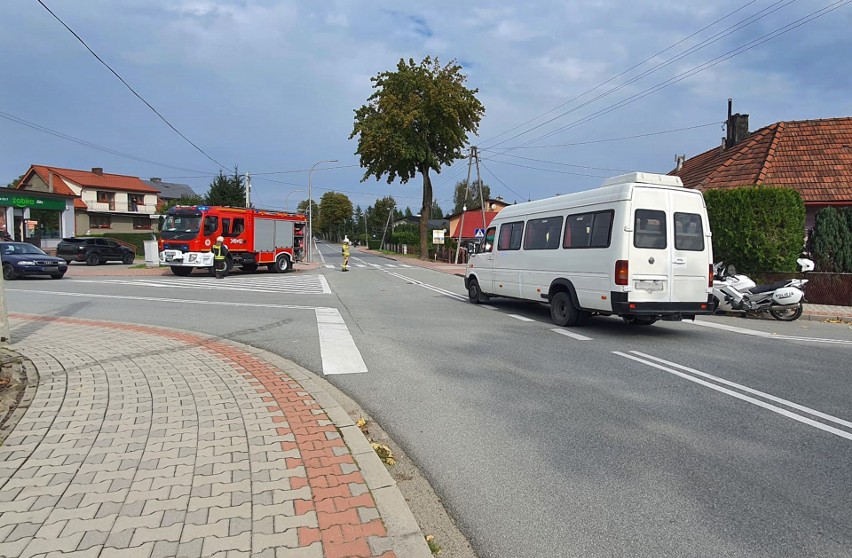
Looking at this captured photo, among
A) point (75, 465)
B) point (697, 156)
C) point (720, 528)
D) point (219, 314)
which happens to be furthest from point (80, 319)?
point (697, 156)

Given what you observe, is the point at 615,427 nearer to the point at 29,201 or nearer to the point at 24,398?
the point at 24,398

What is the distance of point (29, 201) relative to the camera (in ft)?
132

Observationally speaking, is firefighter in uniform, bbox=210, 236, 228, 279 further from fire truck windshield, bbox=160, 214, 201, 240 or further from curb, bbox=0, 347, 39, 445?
curb, bbox=0, 347, 39, 445

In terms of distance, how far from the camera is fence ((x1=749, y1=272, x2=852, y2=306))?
14727mm

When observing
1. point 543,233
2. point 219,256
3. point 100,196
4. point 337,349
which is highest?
point 100,196

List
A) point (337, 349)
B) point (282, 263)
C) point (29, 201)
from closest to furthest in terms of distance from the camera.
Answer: point (337, 349), point (282, 263), point (29, 201)

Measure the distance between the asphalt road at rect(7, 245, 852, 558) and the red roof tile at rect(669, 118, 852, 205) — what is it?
32.5 feet

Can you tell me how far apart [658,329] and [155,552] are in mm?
9866

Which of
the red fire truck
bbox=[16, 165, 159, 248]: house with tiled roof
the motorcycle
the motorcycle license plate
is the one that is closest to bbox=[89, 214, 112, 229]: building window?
bbox=[16, 165, 159, 248]: house with tiled roof

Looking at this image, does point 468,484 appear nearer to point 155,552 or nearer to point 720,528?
point 720,528

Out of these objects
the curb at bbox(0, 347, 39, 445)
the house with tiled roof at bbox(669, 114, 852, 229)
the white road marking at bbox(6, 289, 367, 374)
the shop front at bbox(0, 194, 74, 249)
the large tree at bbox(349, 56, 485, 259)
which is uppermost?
the large tree at bbox(349, 56, 485, 259)

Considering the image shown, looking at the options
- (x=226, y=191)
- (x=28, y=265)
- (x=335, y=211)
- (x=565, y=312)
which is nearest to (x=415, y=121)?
(x=226, y=191)

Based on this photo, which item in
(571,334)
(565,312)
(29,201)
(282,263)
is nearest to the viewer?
(571,334)

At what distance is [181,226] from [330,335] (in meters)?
17.6
